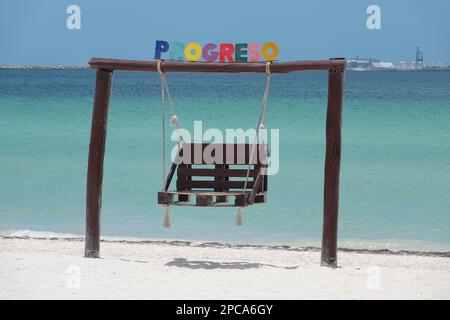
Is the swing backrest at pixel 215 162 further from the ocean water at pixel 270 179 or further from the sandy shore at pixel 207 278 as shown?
the ocean water at pixel 270 179

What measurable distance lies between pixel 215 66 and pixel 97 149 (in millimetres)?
1244

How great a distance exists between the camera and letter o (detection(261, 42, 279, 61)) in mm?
8516

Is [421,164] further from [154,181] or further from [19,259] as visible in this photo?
[19,259]

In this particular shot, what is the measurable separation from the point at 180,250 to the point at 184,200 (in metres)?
2.29

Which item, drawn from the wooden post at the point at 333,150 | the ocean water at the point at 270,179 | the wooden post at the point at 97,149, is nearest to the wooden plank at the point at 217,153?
the wooden post at the point at 333,150

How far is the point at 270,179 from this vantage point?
19.2 m

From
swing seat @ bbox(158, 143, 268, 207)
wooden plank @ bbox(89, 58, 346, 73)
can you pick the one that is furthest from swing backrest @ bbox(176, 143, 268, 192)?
wooden plank @ bbox(89, 58, 346, 73)

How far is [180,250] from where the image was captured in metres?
10.7

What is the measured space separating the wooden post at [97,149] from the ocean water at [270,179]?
3680mm

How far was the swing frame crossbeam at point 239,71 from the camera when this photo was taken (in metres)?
8.32

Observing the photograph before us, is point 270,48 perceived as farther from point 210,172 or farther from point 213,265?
point 213,265

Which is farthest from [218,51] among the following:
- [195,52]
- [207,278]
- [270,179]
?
[270,179]
